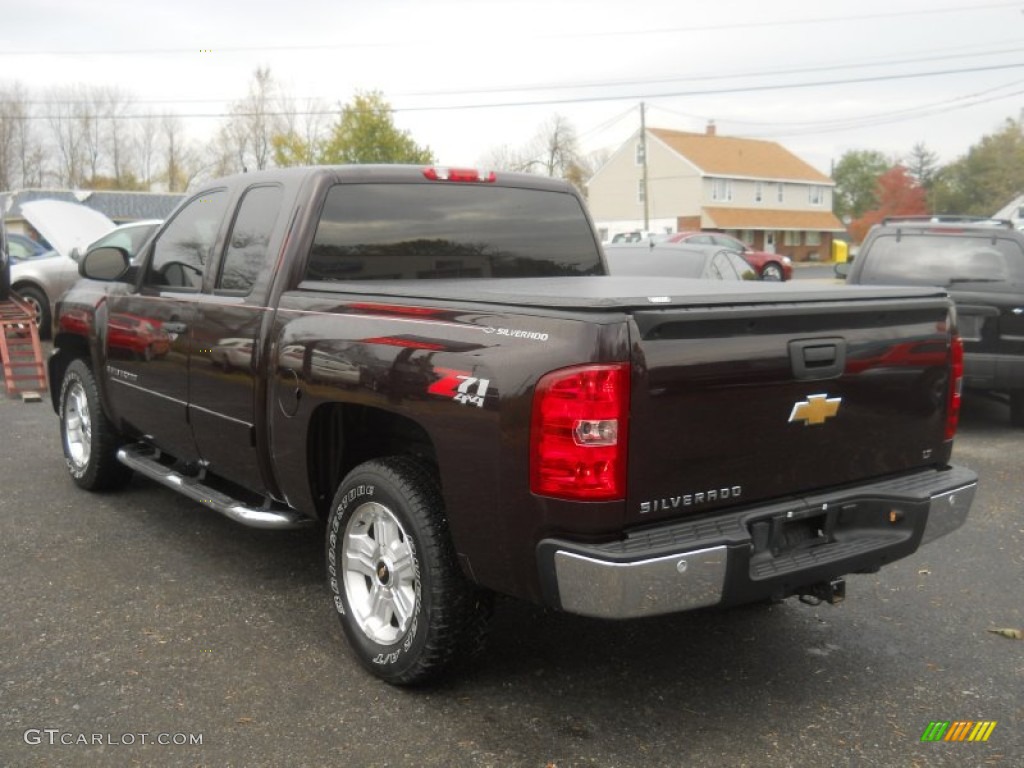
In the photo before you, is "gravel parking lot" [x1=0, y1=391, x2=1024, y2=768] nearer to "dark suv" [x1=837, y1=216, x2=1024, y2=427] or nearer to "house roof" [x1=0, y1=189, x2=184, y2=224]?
"dark suv" [x1=837, y1=216, x2=1024, y2=427]

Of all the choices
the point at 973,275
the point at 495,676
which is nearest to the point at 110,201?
the point at 973,275

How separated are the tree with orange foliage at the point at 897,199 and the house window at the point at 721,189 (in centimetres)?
3219

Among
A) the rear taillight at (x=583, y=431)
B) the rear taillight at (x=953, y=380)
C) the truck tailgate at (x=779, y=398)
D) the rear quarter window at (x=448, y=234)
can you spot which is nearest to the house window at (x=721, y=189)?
the rear quarter window at (x=448, y=234)

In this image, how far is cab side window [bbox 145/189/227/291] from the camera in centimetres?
497

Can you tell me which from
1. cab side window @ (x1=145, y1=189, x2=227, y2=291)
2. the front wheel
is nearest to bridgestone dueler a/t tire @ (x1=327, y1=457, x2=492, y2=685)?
cab side window @ (x1=145, y1=189, x2=227, y2=291)

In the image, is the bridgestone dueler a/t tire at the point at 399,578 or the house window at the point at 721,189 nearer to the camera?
the bridgestone dueler a/t tire at the point at 399,578

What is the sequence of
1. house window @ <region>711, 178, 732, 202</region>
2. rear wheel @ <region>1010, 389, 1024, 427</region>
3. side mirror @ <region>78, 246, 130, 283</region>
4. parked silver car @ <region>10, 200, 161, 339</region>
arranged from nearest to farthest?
side mirror @ <region>78, 246, 130, 283</region> → rear wheel @ <region>1010, 389, 1024, 427</region> → parked silver car @ <region>10, 200, 161, 339</region> → house window @ <region>711, 178, 732, 202</region>

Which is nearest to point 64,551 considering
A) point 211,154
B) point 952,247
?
point 952,247

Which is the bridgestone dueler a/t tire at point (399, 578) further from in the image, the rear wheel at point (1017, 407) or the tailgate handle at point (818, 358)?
the rear wheel at point (1017, 407)

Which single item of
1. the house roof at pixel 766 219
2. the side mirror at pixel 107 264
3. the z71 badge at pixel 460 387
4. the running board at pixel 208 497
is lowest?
the running board at pixel 208 497

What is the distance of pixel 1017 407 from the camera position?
8.78 m

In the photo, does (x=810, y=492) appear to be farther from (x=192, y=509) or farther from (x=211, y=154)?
(x=211, y=154)

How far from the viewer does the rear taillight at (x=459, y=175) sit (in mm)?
4770

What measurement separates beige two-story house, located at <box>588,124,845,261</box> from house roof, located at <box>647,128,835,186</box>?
0.06 m
